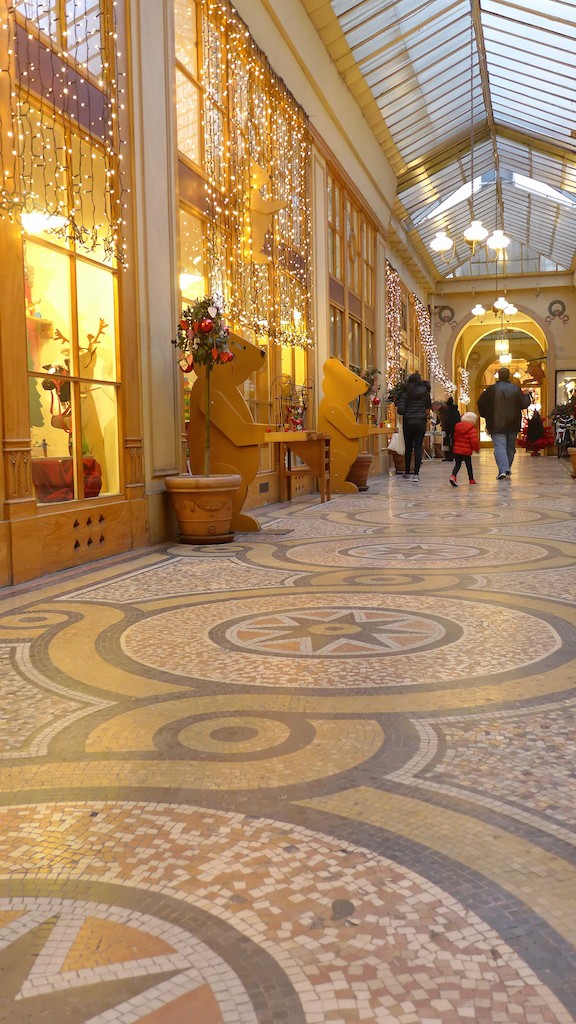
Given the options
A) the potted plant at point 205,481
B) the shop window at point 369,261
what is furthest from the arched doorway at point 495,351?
the potted plant at point 205,481

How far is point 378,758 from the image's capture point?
2.01 meters

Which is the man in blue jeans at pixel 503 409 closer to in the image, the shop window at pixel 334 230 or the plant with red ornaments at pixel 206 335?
the shop window at pixel 334 230

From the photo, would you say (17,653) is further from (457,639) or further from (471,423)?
(471,423)

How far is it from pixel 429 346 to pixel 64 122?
69.9ft

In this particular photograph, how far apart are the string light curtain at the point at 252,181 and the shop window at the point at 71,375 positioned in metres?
2.21

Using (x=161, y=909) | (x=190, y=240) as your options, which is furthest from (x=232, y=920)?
(x=190, y=240)

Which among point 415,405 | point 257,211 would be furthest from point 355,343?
point 257,211

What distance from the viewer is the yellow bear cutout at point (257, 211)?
8500 millimetres

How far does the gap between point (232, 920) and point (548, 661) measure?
6.02ft

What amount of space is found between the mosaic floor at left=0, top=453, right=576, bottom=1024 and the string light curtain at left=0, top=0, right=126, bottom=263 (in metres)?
2.40

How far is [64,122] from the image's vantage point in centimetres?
507

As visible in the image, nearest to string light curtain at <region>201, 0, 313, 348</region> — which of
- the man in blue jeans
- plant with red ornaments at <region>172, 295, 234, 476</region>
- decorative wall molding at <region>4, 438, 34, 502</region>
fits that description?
plant with red ornaments at <region>172, 295, 234, 476</region>

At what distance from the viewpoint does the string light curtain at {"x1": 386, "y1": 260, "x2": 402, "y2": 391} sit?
18047 millimetres

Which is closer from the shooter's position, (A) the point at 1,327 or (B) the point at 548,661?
(B) the point at 548,661
